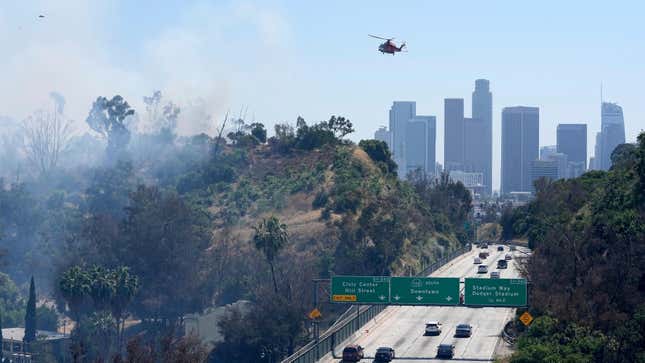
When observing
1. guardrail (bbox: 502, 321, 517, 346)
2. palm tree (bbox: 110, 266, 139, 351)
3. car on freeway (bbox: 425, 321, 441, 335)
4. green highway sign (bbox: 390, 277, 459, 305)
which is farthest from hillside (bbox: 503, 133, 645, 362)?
palm tree (bbox: 110, 266, 139, 351)

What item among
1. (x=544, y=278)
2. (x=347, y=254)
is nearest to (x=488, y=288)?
(x=544, y=278)

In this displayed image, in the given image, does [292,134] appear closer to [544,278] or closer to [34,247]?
[34,247]

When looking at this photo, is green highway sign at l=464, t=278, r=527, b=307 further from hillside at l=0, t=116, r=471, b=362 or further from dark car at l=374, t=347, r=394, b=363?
hillside at l=0, t=116, r=471, b=362

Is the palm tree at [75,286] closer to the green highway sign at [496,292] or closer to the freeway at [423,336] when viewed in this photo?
the freeway at [423,336]

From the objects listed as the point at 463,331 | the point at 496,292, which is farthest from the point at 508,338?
the point at 496,292

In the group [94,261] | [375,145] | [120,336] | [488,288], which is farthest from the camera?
[375,145]

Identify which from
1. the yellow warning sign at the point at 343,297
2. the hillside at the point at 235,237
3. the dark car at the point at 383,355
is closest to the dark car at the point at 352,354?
the dark car at the point at 383,355
